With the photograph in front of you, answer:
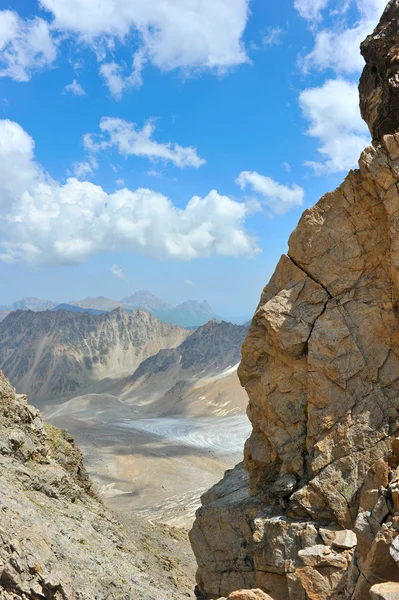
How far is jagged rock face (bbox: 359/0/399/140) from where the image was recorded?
17.9 metres

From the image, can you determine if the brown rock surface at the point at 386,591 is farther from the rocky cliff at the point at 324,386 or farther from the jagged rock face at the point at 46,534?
the jagged rock face at the point at 46,534

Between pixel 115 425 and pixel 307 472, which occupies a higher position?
pixel 307 472

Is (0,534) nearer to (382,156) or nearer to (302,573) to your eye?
(302,573)

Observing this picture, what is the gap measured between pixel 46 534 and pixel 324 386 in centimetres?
1255

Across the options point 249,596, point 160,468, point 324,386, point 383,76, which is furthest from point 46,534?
point 160,468

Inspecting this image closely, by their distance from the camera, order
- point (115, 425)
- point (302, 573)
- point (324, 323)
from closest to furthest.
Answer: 1. point (302, 573)
2. point (324, 323)
3. point (115, 425)

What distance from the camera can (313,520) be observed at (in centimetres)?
1554

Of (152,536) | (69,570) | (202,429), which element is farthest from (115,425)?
(69,570)

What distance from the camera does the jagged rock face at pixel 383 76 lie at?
17922 millimetres

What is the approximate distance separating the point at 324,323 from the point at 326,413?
368 cm

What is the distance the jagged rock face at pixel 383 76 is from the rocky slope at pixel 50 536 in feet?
71.9

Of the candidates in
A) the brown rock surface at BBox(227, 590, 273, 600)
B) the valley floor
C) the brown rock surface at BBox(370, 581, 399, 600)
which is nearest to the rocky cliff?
the brown rock surface at BBox(227, 590, 273, 600)

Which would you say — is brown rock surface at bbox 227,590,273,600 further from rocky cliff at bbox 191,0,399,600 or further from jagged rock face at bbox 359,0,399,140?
jagged rock face at bbox 359,0,399,140

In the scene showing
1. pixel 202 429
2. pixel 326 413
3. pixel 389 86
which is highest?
pixel 389 86
